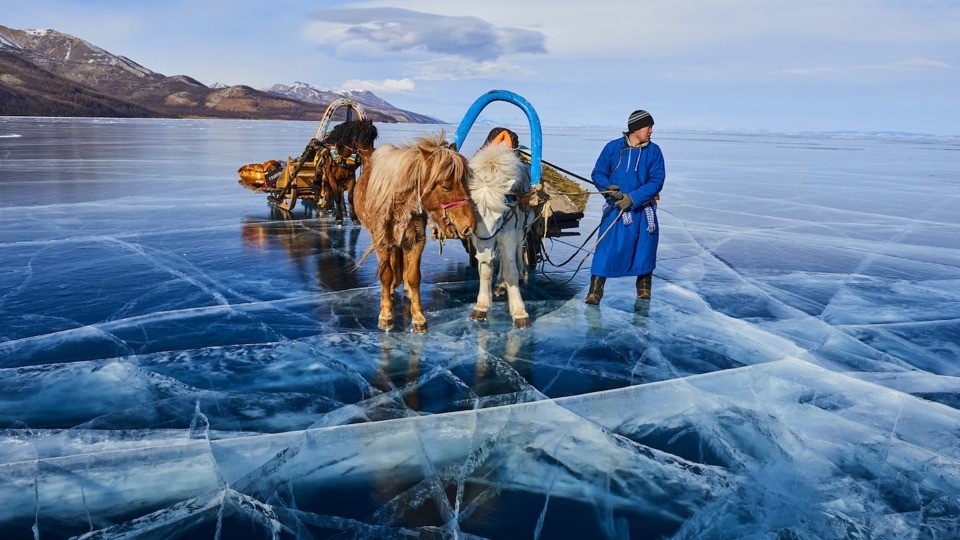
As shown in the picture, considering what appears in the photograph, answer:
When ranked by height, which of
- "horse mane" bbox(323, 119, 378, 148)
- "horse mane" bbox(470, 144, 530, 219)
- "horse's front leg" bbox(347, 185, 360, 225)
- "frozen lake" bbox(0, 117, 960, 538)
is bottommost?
"frozen lake" bbox(0, 117, 960, 538)

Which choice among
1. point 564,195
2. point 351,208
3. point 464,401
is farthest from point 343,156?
→ point 464,401

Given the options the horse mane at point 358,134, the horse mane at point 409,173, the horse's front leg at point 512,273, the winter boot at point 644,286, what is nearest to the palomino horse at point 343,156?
the horse mane at point 358,134

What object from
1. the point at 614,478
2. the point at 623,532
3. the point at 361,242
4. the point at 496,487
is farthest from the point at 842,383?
the point at 361,242

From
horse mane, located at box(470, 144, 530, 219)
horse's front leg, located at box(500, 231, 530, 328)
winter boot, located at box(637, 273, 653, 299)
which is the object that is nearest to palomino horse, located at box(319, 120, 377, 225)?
horse's front leg, located at box(500, 231, 530, 328)

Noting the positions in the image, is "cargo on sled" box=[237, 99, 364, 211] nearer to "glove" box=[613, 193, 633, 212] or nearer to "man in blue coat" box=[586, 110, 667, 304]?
"man in blue coat" box=[586, 110, 667, 304]

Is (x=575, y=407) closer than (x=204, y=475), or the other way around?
(x=204, y=475)

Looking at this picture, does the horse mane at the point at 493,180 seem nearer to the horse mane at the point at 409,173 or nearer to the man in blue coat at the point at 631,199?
the horse mane at the point at 409,173

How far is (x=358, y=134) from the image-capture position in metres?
8.01

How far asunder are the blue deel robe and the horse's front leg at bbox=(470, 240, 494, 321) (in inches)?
50.3

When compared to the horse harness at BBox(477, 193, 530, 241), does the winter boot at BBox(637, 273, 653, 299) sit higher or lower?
lower

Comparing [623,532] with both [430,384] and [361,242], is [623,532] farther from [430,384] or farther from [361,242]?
[361,242]

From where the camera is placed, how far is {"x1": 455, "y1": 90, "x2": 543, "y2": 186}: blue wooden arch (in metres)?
5.39

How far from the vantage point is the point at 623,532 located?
2.75 meters

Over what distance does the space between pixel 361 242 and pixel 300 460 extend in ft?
20.1
